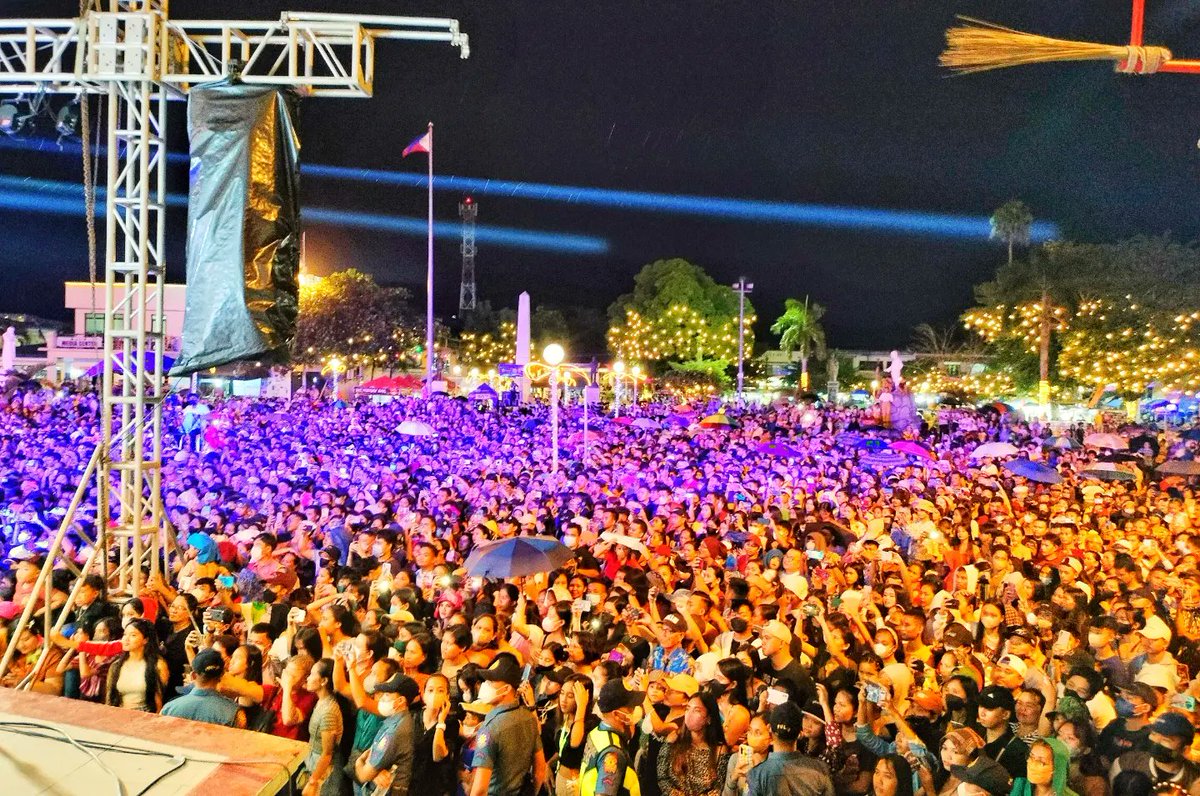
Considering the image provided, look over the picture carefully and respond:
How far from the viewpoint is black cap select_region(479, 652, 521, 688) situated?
429cm

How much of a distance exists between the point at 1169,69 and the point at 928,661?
3448 millimetres

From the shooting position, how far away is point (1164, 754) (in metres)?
3.90

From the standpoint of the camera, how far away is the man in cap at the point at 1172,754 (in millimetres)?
3857

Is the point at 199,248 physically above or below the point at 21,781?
above

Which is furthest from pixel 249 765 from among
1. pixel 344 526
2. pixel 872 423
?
pixel 872 423

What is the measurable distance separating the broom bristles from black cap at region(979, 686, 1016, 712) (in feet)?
9.01

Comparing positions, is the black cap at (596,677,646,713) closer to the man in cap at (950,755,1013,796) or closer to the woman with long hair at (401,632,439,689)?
the woman with long hair at (401,632,439,689)

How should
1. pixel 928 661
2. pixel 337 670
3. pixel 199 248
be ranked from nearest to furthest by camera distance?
1. pixel 337 670
2. pixel 928 661
3. pixel 199 248

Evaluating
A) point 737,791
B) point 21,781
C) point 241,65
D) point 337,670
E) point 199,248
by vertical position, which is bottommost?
point 737,791

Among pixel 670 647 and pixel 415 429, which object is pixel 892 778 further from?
pixel 415 429

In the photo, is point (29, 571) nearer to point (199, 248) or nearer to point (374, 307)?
point (199, 248)

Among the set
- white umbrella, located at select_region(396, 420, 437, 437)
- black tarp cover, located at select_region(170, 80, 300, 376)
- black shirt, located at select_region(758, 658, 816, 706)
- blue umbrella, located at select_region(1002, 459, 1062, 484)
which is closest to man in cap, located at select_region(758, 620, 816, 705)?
black shirt, located at select_region(758, 658, 816, 706)

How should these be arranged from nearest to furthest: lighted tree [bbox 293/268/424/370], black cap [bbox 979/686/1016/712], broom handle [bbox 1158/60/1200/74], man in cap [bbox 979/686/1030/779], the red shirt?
broom handle [bbox 1158/60/1200/74] → man in cap [bbox 979/686/1030/779] → black cap [bbox 979/686/1016/712] → the red shirt → lighted tree [bbox 293/268/424/370]

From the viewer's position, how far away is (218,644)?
4.92m
